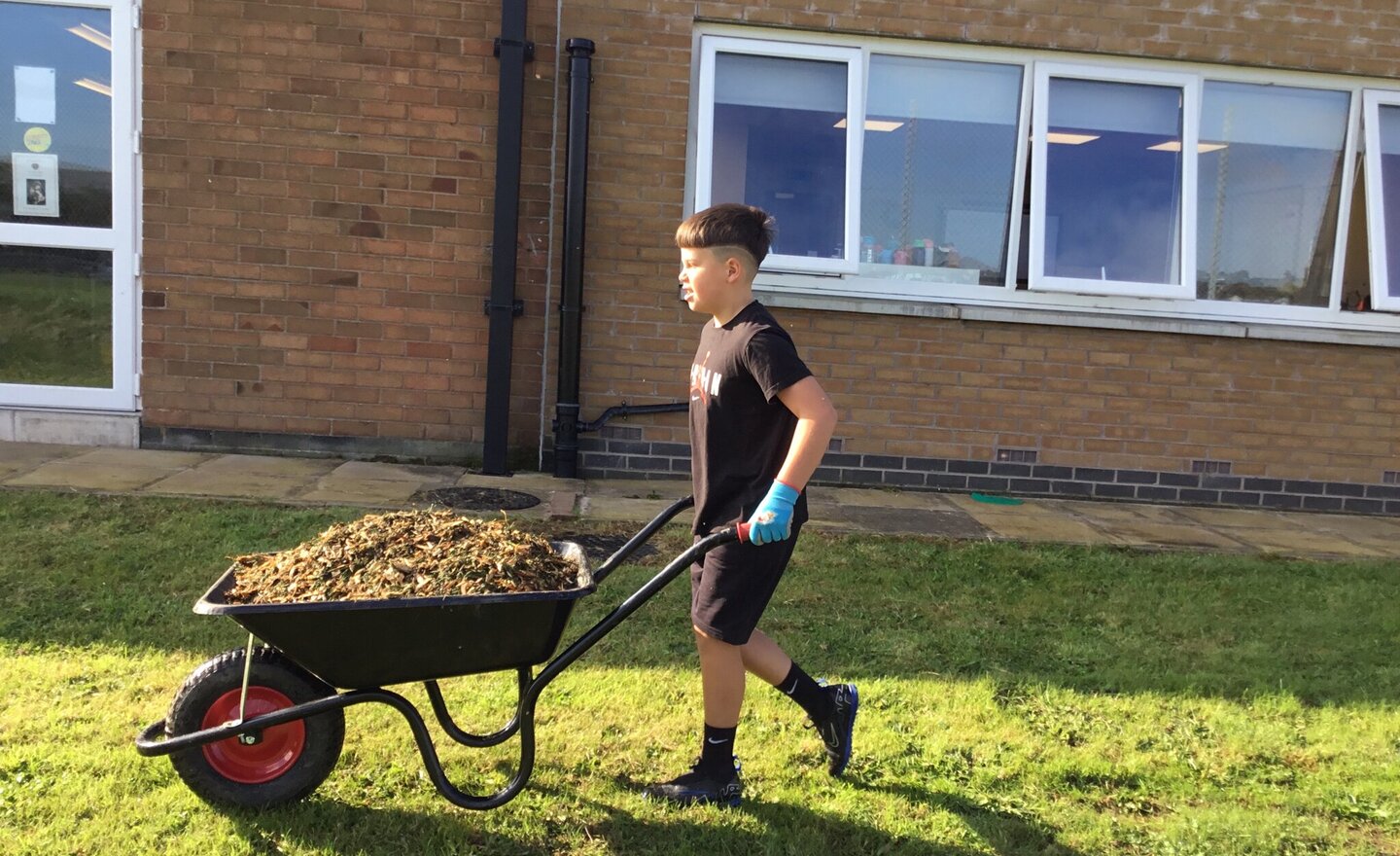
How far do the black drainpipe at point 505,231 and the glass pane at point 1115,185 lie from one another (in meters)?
3.46

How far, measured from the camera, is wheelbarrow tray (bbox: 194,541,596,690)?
2240 millimetres

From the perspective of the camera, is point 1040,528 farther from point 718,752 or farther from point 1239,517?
point 718,752

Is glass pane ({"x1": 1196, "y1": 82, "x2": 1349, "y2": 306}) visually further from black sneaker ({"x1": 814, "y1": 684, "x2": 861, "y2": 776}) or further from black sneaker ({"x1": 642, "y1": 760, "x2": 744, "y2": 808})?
black sneaker ({"x1": 642, "y1": 760, "x2": 744, "y2": 808})

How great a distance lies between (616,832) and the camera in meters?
2.62

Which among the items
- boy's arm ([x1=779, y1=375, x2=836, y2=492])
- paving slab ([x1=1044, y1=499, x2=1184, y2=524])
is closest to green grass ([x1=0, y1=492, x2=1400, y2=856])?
boy's arm ([x1=779, y1=375, x2=836, y2=492])

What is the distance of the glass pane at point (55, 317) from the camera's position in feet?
20.6

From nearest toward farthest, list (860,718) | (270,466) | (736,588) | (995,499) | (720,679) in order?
(736,588) < (720,679) < (860,718) < (270,466) < (995,499)

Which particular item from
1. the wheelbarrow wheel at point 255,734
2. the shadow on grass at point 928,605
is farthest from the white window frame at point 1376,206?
the wheelbarrow wheel at point 255,734

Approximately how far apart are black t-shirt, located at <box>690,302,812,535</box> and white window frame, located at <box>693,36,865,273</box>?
3715mm

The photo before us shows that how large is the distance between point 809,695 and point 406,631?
122 centimetres

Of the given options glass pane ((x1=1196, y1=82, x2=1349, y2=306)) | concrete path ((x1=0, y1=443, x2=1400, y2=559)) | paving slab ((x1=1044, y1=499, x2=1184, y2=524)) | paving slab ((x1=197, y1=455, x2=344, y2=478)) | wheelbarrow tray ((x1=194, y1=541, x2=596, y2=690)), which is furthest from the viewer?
glass pane ((x1=1196, y1=82, x2=1349, y2=306))

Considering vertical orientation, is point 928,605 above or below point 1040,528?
below

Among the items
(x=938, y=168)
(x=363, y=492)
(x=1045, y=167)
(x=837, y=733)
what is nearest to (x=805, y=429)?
(x=837, y=733)

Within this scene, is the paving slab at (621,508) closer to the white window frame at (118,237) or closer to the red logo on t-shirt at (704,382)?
the red logo on t-shirt at (704,382)
